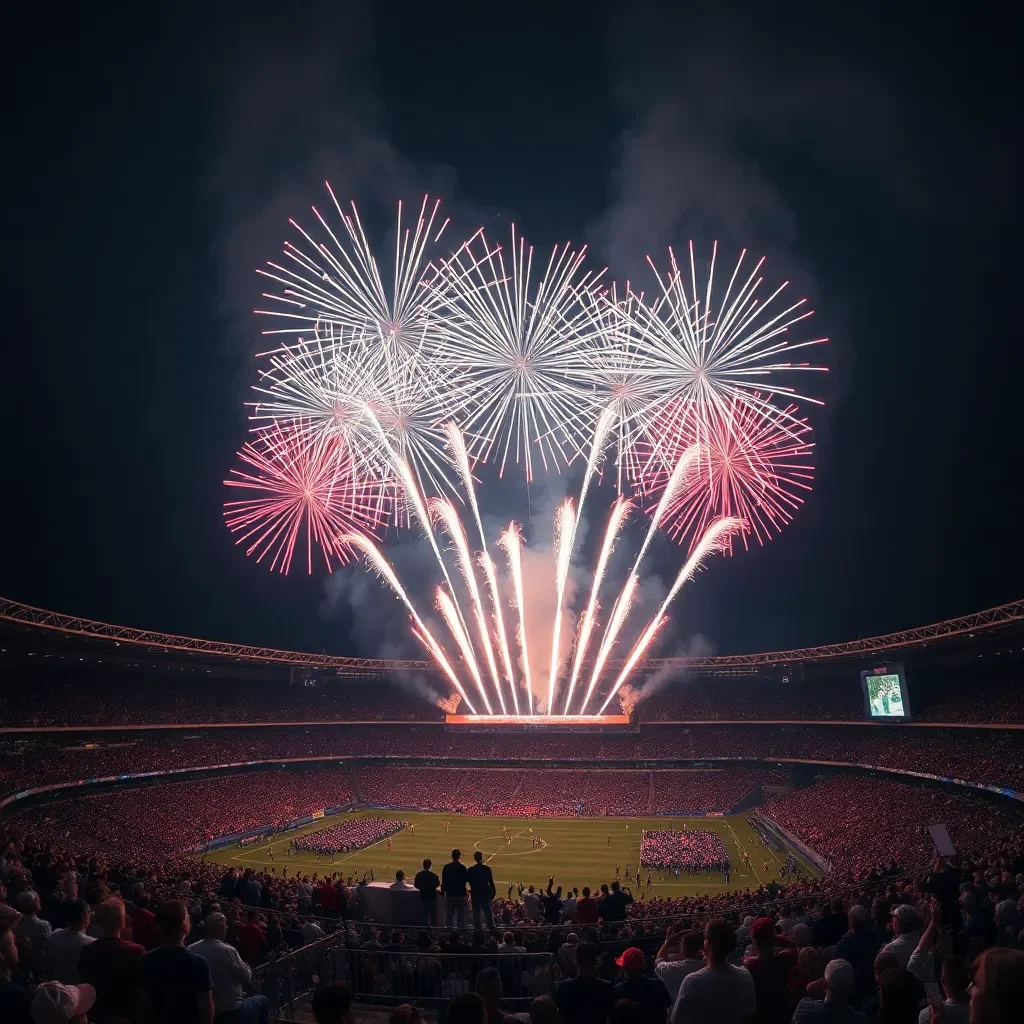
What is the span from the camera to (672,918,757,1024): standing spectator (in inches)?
186

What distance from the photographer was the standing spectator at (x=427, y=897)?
501 inches

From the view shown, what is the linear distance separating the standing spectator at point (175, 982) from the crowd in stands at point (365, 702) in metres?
46.9

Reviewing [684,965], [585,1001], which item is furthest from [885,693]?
[585,1001]

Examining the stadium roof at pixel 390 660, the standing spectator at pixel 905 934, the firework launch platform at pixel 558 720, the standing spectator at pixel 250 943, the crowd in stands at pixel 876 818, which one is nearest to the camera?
the standing spectator at pixel 905 934

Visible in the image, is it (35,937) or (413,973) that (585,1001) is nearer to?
(35,937)

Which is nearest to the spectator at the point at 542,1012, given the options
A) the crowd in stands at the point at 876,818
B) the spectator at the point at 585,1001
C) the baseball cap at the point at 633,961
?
the spectator at the point at 585,1001

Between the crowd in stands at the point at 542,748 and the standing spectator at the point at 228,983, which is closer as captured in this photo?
the standing spectator at the point at 228,983

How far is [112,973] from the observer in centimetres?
497

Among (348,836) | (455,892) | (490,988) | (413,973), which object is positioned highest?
(490,988)

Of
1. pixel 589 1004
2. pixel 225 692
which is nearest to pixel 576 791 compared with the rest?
pixel 225 692

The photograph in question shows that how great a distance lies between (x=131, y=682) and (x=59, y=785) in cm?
1528

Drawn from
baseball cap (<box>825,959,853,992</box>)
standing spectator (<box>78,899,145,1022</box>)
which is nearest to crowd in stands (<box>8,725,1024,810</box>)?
baseball cap (<box>825,959,853,992</box>)

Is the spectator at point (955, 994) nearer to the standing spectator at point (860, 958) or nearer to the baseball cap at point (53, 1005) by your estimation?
the standing spectator at point (860, 958)

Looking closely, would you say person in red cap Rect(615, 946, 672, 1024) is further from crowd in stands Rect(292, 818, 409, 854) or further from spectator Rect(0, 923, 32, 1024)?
crowd in stands Rect(292, 818, 409, 854)
